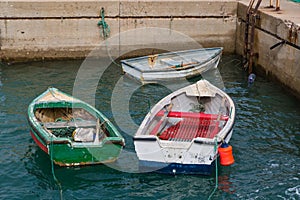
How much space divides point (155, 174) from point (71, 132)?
113 inches

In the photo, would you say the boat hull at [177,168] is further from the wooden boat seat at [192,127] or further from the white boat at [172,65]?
the white boat at [172,65]

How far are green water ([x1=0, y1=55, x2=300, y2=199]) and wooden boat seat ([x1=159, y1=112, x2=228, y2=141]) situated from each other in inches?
42.7

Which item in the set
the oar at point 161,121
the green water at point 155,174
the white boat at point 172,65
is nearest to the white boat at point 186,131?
the oar at point 161,121

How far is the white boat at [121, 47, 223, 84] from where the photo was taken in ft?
67.2

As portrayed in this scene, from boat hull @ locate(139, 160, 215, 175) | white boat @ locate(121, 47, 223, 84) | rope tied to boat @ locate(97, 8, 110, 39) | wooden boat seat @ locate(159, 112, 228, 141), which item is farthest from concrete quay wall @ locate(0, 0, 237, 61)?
boat hull @ locate(139, 160, 215, 175)

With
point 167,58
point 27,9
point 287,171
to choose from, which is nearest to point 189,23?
point 167,58

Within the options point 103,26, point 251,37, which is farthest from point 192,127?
point 103,26

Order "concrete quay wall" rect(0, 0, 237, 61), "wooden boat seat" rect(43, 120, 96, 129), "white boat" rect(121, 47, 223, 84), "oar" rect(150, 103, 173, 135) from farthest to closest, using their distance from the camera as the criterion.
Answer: "concrete quay wall" rect(0, 0, 237, 61) → "white boat" rect(121, 47, 223, 84) → "wooden boat seat" rect(43, 120, 96, 129) → "oar" rect(150, 103, 173, 135)

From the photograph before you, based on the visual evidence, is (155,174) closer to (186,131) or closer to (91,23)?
(186,131)

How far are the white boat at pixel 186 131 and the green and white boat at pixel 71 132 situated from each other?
2.88 feet

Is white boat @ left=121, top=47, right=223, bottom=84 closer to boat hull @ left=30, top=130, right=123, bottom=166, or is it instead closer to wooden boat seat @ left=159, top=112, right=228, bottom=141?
wooden boat seat @ left=159, top=112, right=228, bottom=141

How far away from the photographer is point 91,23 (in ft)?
77.6

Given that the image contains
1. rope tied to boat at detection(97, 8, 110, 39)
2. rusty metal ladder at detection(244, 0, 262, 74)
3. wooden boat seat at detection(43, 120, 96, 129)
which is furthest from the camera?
rope tied to boat at detection(97, 8, 110, 39)

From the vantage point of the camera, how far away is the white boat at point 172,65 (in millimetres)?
20469
